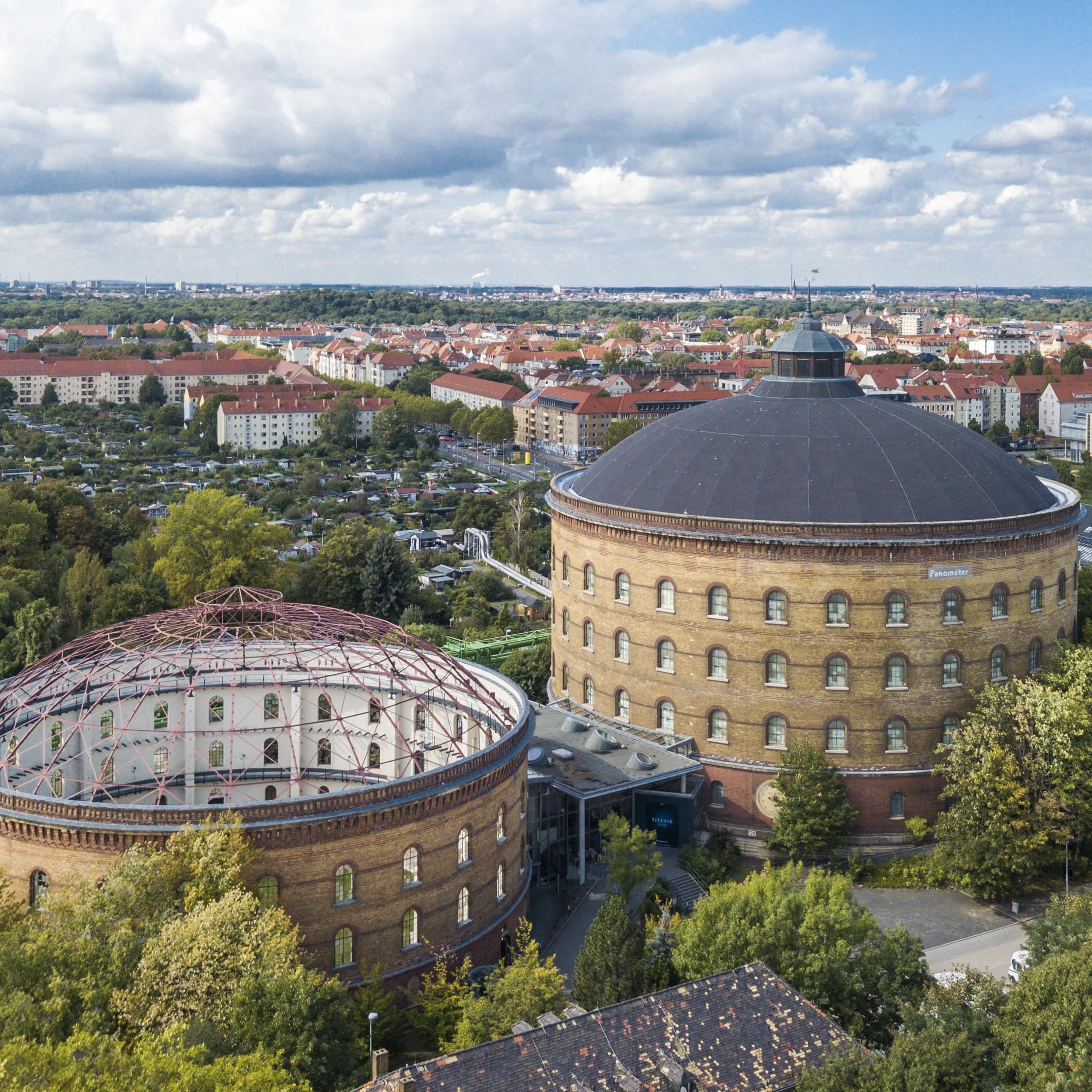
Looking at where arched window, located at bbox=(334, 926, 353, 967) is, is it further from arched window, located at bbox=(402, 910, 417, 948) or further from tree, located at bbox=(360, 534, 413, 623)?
tree, located at bbox=(360, 534, 413, 623)

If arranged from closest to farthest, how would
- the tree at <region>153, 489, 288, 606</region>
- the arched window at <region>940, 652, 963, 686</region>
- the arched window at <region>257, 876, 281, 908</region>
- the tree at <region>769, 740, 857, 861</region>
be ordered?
the arched window at <region>257, 876, 281, 908</region>, the tree at <region>769, 740, 857, 861</region>, the arched window at <region>940, 652, 963, 686</region>, the tree at <region>153, 489, 288, 606</region>

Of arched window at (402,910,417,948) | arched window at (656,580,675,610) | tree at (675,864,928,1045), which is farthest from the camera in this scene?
arched window at (656,580,675,610)

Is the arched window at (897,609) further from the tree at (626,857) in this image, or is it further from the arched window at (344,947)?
the arched window at (344,947)

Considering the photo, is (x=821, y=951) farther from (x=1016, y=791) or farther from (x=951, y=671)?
(x=951, y=671)

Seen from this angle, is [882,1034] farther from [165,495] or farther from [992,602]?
[165,495]

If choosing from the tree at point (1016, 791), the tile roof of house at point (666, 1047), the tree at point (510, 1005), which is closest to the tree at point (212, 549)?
the tree at point (1016, 791)

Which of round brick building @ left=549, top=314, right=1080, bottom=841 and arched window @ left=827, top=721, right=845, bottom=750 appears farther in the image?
arched window @ left=827, top=721, right=845, bottom=750

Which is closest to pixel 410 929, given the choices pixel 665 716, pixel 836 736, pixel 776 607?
pixel 665 716

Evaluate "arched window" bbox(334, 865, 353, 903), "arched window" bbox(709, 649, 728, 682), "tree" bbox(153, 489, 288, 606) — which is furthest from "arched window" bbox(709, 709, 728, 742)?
"tree" bbox(153, 489, 288, 606)
